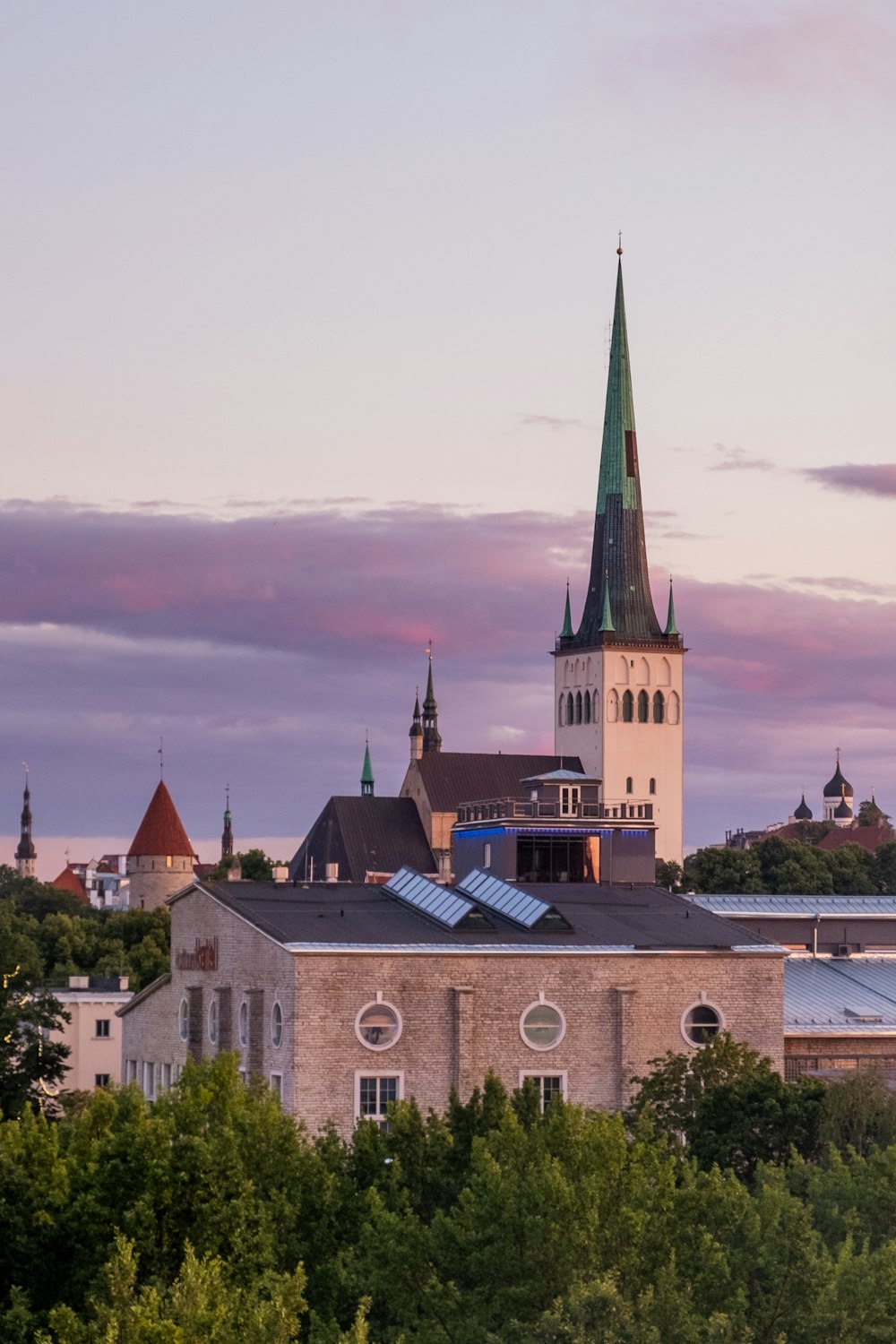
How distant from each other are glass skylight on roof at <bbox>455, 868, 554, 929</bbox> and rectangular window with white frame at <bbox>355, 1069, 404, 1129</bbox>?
743 cm

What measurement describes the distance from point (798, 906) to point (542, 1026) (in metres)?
30.4

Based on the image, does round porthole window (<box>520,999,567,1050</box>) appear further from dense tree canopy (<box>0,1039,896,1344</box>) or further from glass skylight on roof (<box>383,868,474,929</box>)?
dense tree canopy (<box>0,1039,896,1344</box>)

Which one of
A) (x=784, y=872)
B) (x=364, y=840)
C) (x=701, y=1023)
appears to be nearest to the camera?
(x=701, y=1023)

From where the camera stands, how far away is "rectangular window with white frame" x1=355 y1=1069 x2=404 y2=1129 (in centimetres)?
7194

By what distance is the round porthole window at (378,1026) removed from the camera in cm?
7244

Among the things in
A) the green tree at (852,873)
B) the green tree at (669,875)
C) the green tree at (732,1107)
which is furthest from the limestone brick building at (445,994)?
the green tree at (852,873)

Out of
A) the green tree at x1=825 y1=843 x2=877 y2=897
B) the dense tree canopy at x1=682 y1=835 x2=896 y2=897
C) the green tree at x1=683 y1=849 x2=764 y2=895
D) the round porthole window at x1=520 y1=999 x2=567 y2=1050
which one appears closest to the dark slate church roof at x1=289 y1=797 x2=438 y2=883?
the dense tree canopy at x1=682 y1=835 x2=896 y2=897

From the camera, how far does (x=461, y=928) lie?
76375mm

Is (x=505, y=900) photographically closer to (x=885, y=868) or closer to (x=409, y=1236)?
(x=409, y=1236)

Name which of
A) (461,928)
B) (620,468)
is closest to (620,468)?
(620,468)

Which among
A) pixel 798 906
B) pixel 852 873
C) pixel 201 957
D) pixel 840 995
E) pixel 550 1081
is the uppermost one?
pixel 852 873

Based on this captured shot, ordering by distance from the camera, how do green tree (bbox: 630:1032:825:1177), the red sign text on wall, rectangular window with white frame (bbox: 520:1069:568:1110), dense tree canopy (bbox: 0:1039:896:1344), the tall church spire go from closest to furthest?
dense tree canopy (bbox: 0:1039:896:1344)
green tree (bbox: 630:1032:825:1177)
rectangular window with white frame (bbox: 520:1069:568:1110)
the red sign text on wall
the tall church spire

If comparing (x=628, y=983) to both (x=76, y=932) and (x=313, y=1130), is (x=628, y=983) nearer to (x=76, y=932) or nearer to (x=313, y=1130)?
(x=313, y=1130)

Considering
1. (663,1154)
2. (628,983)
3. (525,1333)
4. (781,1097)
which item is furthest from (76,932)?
(525,1333)
